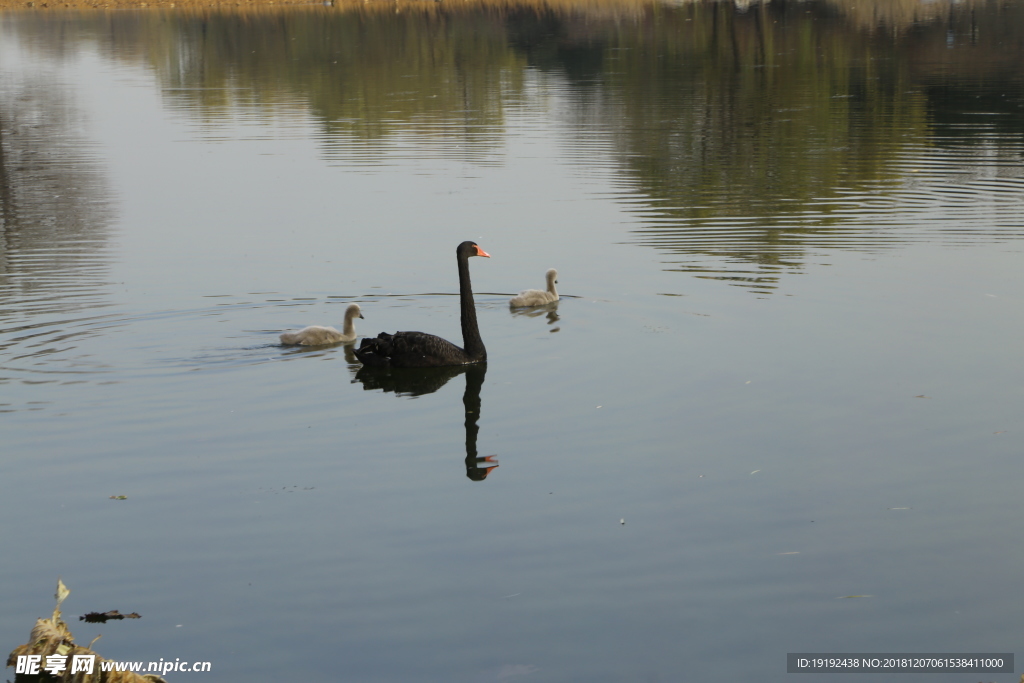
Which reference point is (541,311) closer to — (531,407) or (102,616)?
(531,407)

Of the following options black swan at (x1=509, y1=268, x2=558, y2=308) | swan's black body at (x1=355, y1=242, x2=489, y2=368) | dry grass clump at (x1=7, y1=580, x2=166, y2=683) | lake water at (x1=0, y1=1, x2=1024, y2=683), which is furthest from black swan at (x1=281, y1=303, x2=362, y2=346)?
dry grass clump at (x1=7, y1=580, x2=166, y2=683)

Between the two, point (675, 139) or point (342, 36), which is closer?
point (675, 139)

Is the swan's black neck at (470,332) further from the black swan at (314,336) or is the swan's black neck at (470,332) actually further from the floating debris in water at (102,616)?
the floating debris in water at (102,616)

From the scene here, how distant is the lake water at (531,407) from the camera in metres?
7.23

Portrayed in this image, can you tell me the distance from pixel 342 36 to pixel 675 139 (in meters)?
41.2

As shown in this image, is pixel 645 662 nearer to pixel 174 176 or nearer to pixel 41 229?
pixel 41 229

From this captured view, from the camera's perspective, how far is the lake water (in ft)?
23.7

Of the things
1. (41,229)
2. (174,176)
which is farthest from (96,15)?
(41,229)

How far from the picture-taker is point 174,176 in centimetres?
2797

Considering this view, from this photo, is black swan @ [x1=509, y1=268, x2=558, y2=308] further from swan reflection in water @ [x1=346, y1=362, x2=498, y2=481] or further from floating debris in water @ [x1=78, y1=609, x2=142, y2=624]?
floating debris in water @ [x1=78, y1=609, x2=142, y2=624]

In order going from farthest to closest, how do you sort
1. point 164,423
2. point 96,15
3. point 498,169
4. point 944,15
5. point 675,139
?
point 96,15 → point 944,15 → point 675,139 → point 498,169 → point 164,423

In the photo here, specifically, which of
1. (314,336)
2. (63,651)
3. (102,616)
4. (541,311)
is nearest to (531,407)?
(314,336)

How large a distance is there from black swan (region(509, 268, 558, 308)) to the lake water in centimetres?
23

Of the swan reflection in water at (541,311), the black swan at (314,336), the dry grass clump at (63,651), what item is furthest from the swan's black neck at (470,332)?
the dry grass clump at (63,651)
